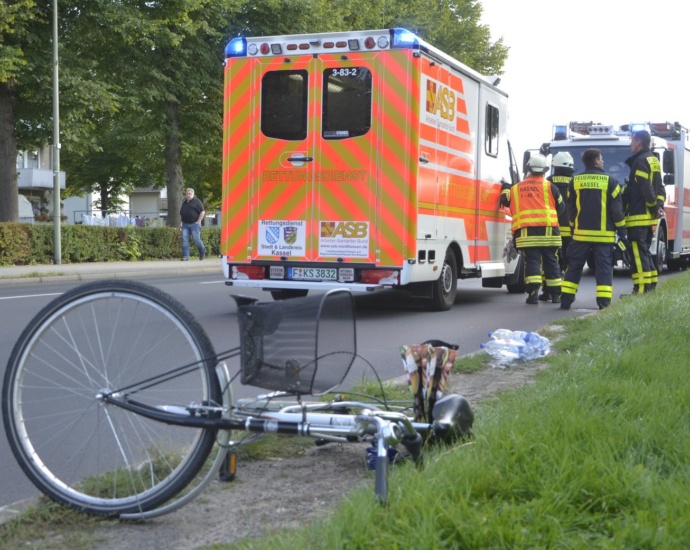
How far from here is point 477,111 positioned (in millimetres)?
13617

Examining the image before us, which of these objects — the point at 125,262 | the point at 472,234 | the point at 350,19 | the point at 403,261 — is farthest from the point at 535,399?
the point at 350,19

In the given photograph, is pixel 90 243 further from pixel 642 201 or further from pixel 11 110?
pixel 642 201

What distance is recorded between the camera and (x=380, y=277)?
37.2 ft

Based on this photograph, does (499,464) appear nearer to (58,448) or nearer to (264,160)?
(58,448)

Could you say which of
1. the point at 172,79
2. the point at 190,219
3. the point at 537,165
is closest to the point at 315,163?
the point at 537,165

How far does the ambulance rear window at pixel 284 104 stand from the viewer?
11537 millimetres

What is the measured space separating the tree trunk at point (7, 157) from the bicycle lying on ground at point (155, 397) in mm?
21981

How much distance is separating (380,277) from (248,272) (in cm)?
163

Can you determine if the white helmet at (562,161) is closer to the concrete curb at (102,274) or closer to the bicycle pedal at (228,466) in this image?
the concrete curb at (102,274)

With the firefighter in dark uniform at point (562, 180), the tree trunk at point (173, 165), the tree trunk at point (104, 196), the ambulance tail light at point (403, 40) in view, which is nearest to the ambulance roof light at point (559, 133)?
the firefighter in dark uniform at point (562, 180)

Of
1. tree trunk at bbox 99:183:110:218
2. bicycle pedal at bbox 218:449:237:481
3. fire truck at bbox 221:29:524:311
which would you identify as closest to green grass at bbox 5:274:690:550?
bicycle pedal at bbox 218:449:237:481

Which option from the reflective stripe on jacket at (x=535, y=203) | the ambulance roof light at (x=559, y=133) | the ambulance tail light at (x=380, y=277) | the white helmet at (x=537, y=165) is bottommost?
the ambulance tail light at (x=380, y=277)

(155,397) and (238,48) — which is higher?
(238,48)

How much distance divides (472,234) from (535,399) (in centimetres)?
879
